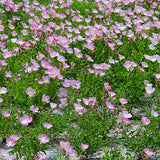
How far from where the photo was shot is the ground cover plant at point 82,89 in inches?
95.3

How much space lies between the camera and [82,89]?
3.07 metres

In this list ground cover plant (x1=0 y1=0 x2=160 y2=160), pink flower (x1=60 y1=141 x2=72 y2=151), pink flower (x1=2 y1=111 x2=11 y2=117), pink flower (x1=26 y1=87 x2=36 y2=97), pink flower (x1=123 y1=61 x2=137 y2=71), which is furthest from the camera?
pink flower (x1=123 y1=61 x2=137 y2=71)

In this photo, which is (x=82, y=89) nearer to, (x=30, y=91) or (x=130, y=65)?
(x=30, y=91)

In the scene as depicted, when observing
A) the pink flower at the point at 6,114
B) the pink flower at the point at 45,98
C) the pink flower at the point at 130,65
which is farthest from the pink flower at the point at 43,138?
the pink flower at the point at 130,65

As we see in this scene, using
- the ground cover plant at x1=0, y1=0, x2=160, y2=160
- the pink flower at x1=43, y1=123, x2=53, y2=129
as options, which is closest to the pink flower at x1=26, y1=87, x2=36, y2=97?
the ground cover plant at x1=0, y1=0, x2=160, y2=160

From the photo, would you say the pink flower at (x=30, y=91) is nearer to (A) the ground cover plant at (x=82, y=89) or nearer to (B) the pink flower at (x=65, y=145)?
(A) the ground cover plant at (x=82, y=89)

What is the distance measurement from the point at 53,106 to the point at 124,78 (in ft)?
3.64

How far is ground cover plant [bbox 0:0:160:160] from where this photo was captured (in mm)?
2420

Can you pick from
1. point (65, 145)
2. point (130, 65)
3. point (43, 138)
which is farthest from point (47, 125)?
point (130, 65)

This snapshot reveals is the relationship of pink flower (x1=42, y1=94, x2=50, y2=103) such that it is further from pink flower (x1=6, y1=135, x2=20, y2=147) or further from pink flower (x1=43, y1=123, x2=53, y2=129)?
pink flower (x1=6, y1=135, x2=20, y2=147)

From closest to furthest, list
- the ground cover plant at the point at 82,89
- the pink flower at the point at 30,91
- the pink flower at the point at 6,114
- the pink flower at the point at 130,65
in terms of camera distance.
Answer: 1. the ground cover plant at the point at 82,89
2. the pink flower at the point at 6,114
3. the pink flower at the point at 30,91
4. the pink flower at the point at 130,65

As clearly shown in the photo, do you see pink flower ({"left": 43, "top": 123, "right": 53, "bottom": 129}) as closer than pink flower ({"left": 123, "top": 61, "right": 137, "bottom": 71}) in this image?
Yes

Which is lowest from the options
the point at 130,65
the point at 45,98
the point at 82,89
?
the point at 45,98

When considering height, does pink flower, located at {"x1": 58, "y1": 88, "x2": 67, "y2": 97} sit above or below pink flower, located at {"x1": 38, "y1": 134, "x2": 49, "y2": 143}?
below
